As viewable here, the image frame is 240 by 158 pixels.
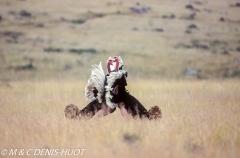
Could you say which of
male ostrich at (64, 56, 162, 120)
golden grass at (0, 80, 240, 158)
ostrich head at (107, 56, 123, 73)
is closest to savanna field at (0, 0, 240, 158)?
golden grass at (0, 80, 240, 158)

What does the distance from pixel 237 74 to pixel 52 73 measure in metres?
9.00

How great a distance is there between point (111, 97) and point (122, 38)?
1309 inches

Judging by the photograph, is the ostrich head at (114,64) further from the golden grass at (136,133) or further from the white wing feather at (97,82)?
the golden grass at (136,133)

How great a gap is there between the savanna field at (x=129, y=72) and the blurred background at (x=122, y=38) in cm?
8

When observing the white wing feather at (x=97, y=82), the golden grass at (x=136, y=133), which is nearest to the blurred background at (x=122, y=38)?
the golden grass at (x=136, y=133)

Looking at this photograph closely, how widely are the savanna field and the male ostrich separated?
0.20 meters

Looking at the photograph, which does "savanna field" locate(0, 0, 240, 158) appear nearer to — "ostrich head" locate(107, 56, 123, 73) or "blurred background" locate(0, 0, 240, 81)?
"blurred background" locate(0, 0, 240, 81)

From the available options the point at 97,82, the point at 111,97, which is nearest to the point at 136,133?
the point at 111,97

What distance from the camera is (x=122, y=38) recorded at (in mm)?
41438

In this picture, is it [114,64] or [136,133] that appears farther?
[114,64]

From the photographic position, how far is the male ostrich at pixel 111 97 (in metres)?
8.38

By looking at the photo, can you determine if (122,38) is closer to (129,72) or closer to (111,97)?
(129,72)

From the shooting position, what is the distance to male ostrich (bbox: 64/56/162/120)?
8.38 meters

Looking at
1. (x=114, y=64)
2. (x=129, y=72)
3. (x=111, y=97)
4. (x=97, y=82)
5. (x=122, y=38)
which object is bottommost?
(x=129, y=72)
